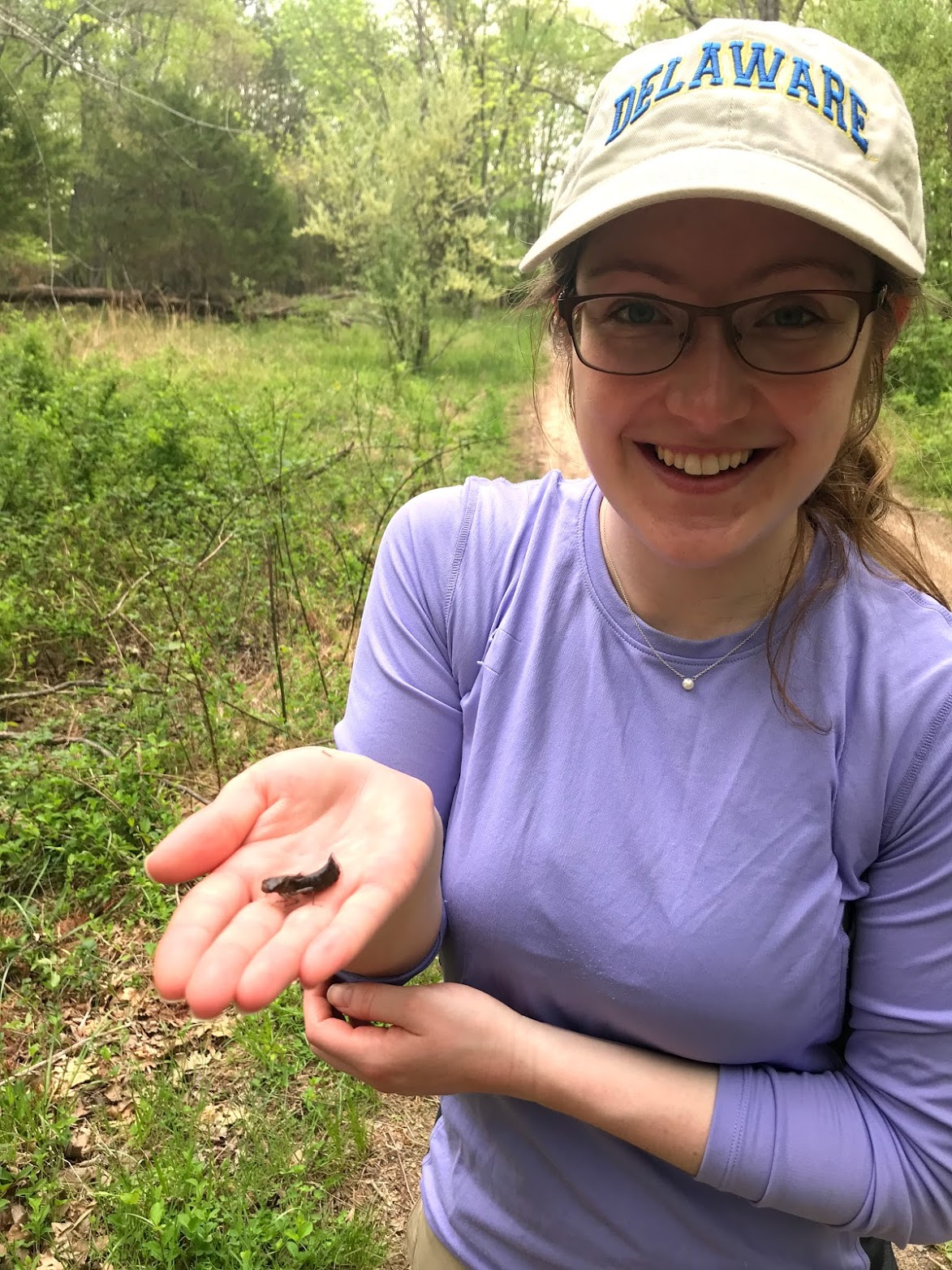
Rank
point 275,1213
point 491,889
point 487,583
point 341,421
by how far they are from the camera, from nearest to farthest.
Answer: point 491,889 → point 487,583 → point 275,1213 → point 341,421

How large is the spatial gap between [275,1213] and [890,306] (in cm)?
260

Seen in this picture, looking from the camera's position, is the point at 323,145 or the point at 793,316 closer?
the point at 793,316

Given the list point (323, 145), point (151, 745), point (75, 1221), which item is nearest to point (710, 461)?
point (75, 1221)

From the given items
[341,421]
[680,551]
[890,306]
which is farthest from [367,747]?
[341,421]

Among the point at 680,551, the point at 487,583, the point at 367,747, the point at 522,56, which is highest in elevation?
the point at 522,56

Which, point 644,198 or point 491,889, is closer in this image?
point 644,198

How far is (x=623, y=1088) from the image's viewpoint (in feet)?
3.83

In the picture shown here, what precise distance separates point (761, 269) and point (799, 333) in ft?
0.32

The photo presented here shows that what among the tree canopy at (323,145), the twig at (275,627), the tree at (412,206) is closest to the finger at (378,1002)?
the twig at (275,627)

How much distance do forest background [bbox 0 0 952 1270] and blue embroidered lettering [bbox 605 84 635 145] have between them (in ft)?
2.03

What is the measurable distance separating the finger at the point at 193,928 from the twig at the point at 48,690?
311 cm

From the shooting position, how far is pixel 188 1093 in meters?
2.53

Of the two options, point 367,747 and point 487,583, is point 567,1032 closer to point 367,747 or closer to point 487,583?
point 367,747

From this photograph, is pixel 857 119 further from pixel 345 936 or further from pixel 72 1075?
pixel 72 1075
